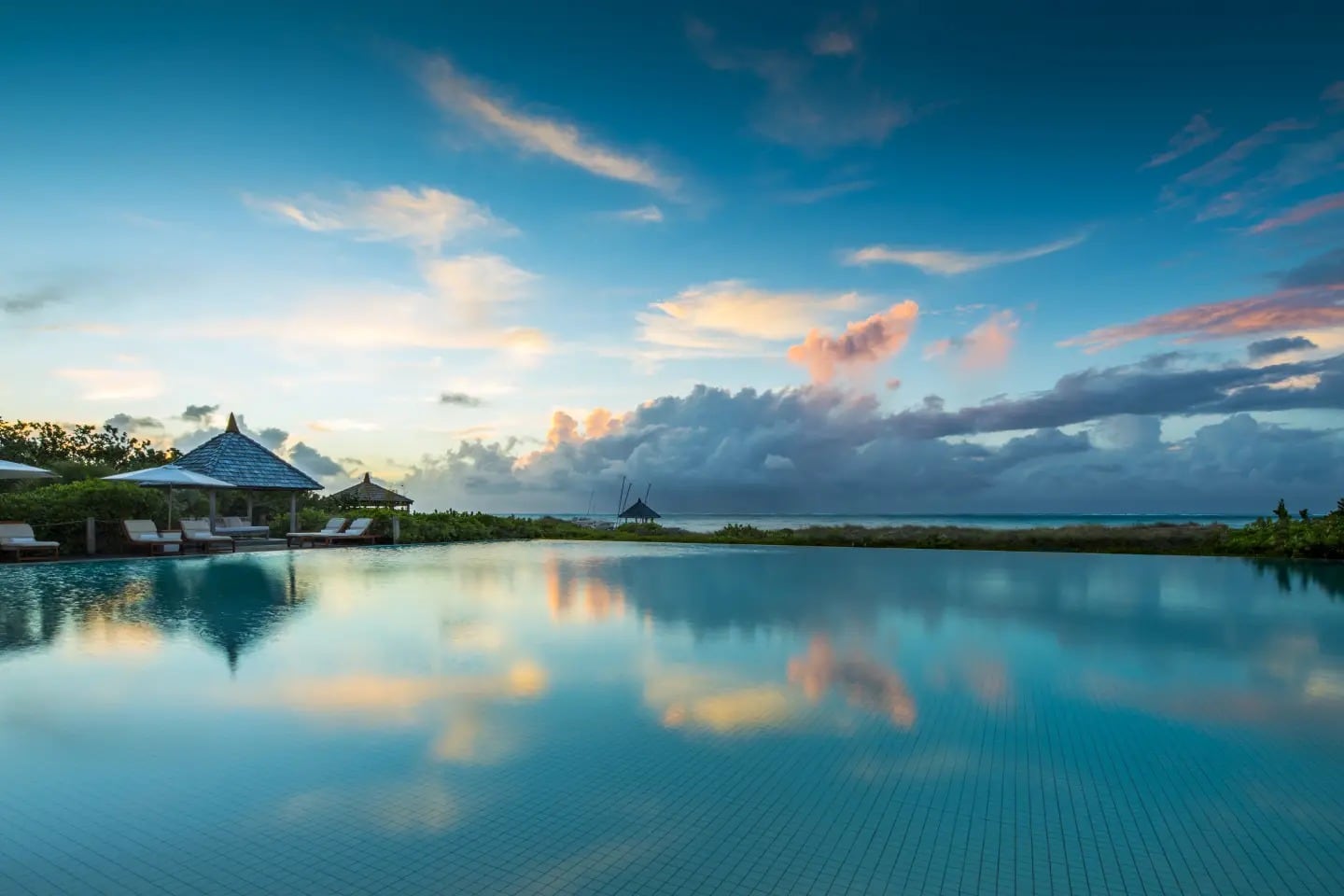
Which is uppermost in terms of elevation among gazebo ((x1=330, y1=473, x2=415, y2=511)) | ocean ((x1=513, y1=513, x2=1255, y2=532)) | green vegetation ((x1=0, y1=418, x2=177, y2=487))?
green vegetation ((x1=0, y1=418, x2=177, y2=487))

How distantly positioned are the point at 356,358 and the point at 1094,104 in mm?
15126

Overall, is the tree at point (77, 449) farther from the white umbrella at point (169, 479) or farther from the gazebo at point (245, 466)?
the white umbrella at point (169, 479)

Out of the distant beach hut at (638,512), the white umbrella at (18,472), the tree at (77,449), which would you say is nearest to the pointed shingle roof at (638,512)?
the distant beach hut at (638,512)

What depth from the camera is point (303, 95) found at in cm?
991

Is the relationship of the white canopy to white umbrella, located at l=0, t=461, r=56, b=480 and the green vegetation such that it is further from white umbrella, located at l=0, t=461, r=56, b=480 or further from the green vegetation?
the green vegetation

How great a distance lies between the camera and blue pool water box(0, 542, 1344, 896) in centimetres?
Answer: 248

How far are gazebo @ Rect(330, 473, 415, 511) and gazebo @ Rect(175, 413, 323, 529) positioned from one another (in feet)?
13.0

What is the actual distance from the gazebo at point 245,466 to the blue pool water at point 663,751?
10348 mm

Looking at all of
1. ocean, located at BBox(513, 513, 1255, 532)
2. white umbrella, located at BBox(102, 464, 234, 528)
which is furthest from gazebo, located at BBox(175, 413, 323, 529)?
ocean, located at BBox(513, 513, 1255, 532)

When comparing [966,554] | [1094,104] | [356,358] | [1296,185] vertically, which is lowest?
[966,554]

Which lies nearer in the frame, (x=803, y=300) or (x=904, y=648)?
(x=904, y=648)

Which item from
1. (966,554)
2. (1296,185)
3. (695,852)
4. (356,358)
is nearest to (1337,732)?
(695,852)

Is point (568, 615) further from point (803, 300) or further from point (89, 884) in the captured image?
point (803, 300)

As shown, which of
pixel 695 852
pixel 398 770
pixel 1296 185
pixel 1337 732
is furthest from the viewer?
pixel 1296 185
